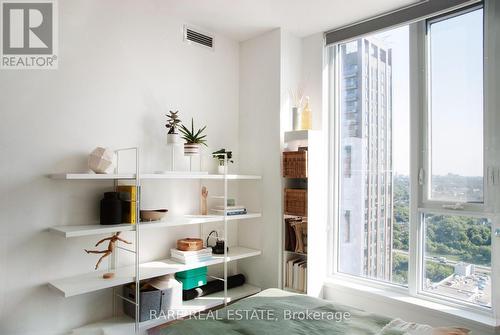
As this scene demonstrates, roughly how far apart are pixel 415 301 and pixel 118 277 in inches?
79.5

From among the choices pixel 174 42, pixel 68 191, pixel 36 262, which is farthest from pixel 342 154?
pixel 36 262

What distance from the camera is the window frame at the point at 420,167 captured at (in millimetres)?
2246

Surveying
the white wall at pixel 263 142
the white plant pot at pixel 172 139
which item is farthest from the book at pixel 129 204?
the white wall at pixel 263 142

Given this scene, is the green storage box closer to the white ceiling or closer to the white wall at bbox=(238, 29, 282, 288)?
the white wall at bbox=(238, 29, 282, 288)

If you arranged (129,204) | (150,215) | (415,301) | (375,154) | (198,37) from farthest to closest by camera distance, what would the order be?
1. (198,37)
2. (375,154)
3. (415,301)
4. (150,215)
5. (129,204)

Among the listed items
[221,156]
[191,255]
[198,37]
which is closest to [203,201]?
[221,156]

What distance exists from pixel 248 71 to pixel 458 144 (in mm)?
1796

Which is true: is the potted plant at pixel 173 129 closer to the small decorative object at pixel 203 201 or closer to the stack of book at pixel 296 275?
the small decorative object at pixel 203 201

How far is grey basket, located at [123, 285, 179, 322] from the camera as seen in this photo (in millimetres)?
2215

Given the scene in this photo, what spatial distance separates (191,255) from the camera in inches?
99.6

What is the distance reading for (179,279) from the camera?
8.55 ft

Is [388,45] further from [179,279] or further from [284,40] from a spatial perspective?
[179,279]

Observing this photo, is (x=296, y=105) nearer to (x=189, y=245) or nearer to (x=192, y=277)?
(x=189, y=245)

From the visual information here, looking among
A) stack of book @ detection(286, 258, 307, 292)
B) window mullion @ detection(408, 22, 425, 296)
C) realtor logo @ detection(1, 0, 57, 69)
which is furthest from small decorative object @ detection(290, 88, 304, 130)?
realtor logo @ detection(1, 0, 57, 69)
